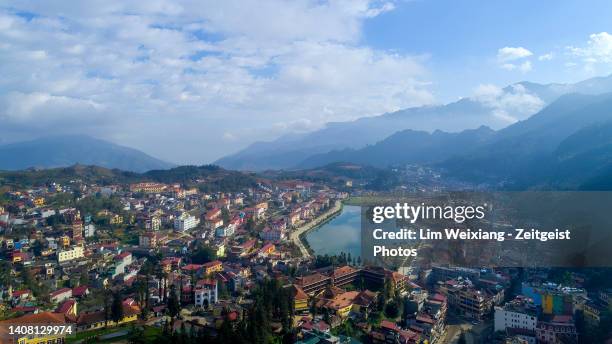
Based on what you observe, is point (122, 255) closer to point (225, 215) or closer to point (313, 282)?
point (313, 282)

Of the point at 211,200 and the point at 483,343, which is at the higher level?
the point at 211,200

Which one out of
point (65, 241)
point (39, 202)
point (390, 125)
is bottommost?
point (65, 241)

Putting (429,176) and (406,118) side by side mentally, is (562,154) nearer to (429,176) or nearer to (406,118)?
(429,176)

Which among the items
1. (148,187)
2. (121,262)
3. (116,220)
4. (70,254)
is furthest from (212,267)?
(148,187)

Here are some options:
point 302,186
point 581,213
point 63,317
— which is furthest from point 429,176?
point 63,317

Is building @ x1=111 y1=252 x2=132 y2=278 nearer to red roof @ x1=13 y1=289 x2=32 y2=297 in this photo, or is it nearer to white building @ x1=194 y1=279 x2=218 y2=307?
red roof @ x1=13 y1=289 x2=32 y2=297

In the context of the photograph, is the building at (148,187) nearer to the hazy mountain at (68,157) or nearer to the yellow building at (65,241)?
the yellow building at (65,241)


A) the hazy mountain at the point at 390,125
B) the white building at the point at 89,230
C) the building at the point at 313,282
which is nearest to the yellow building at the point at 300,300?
the building at the point at 313,282
